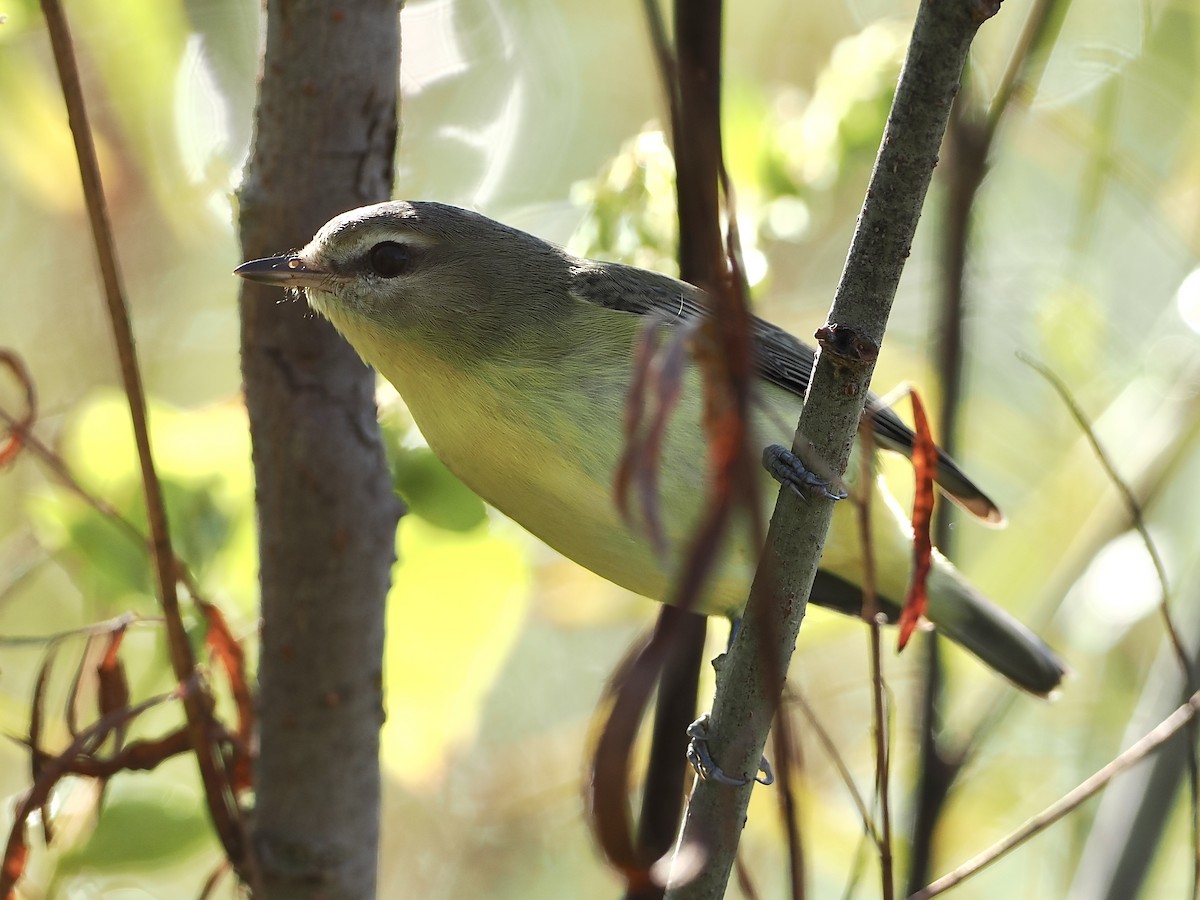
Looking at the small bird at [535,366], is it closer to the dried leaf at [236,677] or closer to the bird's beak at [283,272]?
the bird's beak at [283,272]

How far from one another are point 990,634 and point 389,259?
148 centimetres

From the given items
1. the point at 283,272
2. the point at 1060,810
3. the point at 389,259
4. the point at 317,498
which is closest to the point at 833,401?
the point at 1060,810

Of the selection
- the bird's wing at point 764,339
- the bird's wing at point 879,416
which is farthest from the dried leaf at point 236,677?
the bird's wing at point 879,416

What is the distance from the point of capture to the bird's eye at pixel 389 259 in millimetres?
2102

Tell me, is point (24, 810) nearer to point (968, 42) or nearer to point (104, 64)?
point (968, 42)

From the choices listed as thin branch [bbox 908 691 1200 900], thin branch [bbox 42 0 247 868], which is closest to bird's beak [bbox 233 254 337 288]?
thin branch [bbox 42 0 247 868]

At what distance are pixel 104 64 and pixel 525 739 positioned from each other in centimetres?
227

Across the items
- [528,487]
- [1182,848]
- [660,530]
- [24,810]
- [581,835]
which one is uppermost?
[660,530]

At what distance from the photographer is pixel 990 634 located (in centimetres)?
269

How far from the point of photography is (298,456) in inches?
66.7

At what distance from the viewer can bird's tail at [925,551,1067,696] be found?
264cm

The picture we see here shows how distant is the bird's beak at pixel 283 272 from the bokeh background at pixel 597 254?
239mm

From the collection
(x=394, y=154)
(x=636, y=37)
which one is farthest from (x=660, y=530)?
(x=636, y=37)

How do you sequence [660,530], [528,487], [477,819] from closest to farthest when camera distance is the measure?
[660,530]
[528,487]
[477,819]
